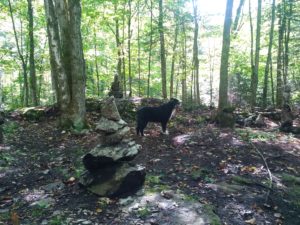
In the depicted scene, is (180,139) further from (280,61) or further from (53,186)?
(280,61)

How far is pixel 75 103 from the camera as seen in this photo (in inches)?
448

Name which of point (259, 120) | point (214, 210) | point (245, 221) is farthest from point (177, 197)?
point (259, 120)

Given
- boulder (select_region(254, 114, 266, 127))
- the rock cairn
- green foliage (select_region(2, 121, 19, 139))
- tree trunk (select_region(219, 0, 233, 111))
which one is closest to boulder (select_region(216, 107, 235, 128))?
tree trunk (select_region(219, 0, 233, 111))

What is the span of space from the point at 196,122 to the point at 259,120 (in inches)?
116

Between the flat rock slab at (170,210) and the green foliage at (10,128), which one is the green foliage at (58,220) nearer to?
the flat rock slab at (170,210)

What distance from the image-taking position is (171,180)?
713 cm

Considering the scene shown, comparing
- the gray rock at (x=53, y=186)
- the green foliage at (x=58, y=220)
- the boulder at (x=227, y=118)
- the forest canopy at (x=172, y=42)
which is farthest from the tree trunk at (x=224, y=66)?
the green foliage at (x=58, y=220)

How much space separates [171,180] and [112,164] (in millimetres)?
1483

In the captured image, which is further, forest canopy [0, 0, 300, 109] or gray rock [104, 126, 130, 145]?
forest canopy [0, 0, 300, 109]

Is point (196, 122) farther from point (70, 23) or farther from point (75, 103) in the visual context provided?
point (70, 23)

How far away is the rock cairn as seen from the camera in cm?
626

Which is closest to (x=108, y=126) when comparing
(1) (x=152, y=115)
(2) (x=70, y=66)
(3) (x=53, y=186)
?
(3) (x=53, y=186)

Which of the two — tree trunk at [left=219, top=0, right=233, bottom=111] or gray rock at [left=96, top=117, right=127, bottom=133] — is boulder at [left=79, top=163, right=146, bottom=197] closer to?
gray rock at [left=96, top=117, right=127, bottom=133]

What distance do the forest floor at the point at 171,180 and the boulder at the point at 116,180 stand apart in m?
0.17
